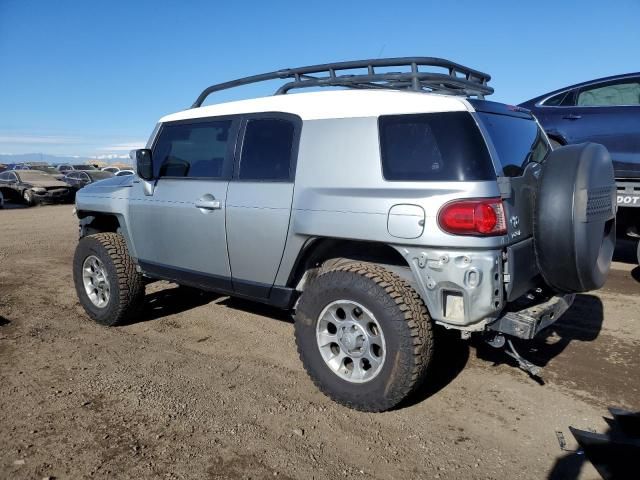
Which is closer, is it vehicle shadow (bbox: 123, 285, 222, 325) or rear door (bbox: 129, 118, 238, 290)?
rear door (bbox: 129, 118, 238, 290)

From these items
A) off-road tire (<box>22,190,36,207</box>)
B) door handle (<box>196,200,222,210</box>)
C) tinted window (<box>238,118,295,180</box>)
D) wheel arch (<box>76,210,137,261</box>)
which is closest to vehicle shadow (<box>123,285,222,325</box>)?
wheel arch (<box>76,210,137,261</box>)

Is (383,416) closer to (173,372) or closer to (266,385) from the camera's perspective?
(266,385)

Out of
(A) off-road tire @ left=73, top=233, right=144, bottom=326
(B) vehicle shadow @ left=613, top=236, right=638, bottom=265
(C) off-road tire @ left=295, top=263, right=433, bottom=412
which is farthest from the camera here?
(B) vehicle shadow @ left=613, top=236, right=638, bottom=265

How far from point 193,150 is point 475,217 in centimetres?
251

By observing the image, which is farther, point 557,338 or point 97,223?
point 97,223

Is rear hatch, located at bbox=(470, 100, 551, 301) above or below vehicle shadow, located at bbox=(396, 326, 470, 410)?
above

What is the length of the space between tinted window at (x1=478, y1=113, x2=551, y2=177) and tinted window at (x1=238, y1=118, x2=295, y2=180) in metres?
1.32

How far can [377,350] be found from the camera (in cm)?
324

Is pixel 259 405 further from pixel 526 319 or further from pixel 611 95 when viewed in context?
pixel 611 95

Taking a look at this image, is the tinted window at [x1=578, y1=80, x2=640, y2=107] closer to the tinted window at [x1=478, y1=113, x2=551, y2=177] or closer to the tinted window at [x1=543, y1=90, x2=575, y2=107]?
the tinted window at [x1=543, y1=90, x2=575, y2=107]

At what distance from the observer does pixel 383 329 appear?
3.03 metres

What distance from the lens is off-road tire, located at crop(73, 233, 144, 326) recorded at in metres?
4.68

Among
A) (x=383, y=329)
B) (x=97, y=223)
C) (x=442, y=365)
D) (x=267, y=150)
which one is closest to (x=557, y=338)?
(x=442, y=365)

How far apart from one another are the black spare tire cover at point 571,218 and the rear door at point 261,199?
1582 millimetres
